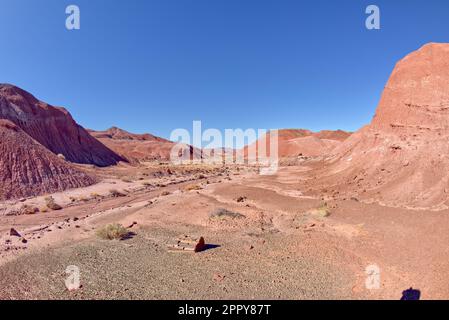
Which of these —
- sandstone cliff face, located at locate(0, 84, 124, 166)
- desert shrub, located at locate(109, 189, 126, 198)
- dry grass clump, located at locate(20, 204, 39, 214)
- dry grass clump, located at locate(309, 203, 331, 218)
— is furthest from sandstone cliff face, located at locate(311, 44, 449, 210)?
sandstone cliff face, located at locate(0, 84, 124, 166)

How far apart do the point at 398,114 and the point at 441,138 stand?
4.32 meters

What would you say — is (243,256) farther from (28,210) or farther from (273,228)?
(28,210)

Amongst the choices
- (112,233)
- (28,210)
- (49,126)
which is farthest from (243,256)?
(49,126)

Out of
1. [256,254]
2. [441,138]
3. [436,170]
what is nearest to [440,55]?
[441,138]

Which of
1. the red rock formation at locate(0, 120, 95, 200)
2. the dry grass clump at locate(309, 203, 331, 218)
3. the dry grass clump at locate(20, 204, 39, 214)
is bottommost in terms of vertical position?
the dry grass clump at locate(20, 204, 39, 214)

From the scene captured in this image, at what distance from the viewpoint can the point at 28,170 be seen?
77.0 ft

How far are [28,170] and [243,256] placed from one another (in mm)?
22579

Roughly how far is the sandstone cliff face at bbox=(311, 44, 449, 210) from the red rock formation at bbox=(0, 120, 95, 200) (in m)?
21.0

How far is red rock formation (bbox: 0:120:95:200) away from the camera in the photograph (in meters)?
21.4

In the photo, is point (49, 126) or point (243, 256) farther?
point (49, 126)

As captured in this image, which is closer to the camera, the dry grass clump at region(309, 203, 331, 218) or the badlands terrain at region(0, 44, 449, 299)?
the badlands terrain at region(0, 44, 449, 299)

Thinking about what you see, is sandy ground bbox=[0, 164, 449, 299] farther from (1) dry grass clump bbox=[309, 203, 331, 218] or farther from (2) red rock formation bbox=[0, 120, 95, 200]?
(2) red rock formation bbox=[0, 120, 95, 200]
